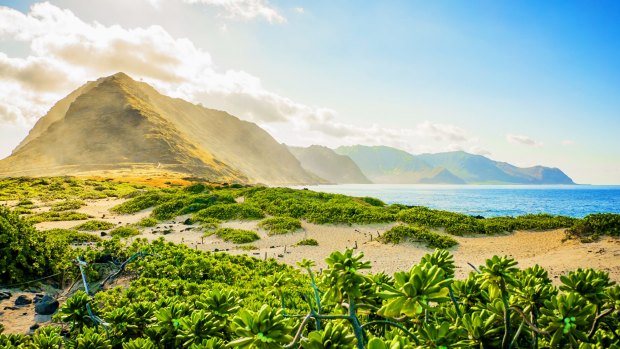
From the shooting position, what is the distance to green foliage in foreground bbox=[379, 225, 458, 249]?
67.6ft

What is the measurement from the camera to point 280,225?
24.3 meters

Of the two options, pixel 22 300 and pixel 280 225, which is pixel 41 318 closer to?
pixel 22 300

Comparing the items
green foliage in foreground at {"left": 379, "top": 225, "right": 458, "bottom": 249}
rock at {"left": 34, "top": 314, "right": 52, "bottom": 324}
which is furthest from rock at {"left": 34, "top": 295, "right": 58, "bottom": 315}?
green foliage in foreground at {"left": 379, "top": 225, "right": 458, "bottom": 249}

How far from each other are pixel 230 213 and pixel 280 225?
585 cm

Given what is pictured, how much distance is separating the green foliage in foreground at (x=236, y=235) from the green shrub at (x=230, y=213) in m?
4.32

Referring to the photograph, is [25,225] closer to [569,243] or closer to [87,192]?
[569,243]

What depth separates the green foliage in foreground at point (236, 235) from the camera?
69.2 feet

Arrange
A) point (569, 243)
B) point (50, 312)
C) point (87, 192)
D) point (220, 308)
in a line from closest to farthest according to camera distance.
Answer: point (220, 308) → point (50, 312) → point (569, 243) → point (87, 192)

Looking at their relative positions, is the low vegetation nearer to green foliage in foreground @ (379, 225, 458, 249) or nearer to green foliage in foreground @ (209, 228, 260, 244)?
green foliage in foreground @ (209, 228, 260, 244)

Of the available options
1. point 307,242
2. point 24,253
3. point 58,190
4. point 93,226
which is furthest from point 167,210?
point 58,190

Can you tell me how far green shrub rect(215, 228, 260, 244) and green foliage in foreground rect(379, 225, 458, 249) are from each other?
8.43 m

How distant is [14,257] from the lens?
8414 mm

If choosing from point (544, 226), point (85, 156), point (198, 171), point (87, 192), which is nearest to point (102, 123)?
point (85, 156)

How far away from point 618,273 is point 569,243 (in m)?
6.30
